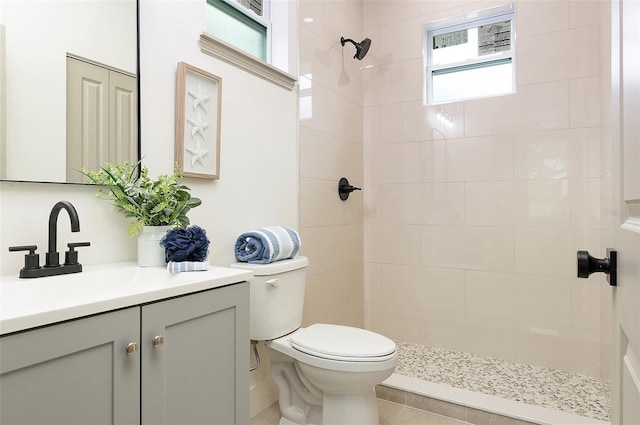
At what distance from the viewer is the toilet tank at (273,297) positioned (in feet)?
5.38

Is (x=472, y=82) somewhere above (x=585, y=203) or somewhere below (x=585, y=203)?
above

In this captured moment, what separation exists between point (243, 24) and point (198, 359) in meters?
1.78

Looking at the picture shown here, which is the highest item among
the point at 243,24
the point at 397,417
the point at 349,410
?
the point at 243,24

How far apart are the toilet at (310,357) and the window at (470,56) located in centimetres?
167

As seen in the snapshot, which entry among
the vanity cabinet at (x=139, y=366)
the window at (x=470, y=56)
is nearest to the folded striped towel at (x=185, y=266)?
the vanity cabinet at (x=139, y=366)

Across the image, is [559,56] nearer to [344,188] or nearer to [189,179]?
[344,188]

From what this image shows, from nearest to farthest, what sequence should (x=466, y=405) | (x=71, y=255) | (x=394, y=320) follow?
(x=71, y=255) → (x=466, y=405) → (x=394, y=320)

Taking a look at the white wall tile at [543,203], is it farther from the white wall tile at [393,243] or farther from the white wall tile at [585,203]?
the white wall tile at [393,243]

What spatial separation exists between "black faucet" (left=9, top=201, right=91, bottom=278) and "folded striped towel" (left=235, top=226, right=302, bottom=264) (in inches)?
27.2

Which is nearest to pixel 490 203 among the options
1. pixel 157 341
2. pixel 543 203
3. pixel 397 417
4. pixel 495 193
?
pixel 495 193

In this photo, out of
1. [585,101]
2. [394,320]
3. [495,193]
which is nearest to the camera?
[585,101]

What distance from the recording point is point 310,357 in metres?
1.57

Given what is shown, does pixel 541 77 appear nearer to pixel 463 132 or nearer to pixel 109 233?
pixel 463 132

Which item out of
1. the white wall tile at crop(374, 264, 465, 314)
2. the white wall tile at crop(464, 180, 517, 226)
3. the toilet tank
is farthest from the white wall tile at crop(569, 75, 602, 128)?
the toilet tank
